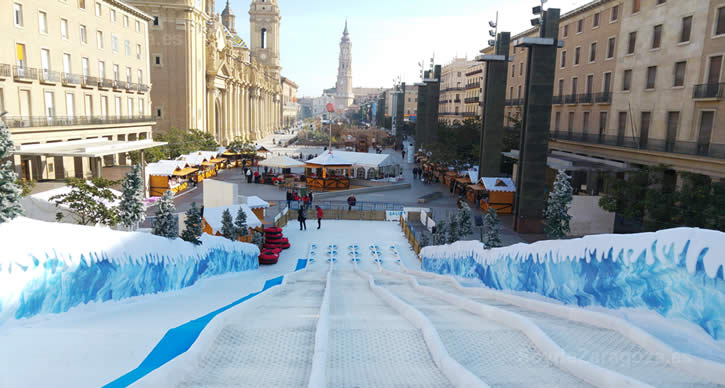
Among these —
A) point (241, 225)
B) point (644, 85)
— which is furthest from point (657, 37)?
point (241, 225)

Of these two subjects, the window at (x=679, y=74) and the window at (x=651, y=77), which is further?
the window at (x=651, y=77)

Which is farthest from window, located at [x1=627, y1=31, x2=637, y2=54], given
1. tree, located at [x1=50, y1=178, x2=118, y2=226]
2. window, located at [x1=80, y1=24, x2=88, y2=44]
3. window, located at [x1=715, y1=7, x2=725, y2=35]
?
window, located at [x1=80, y1=24, x2=88, y2=44]

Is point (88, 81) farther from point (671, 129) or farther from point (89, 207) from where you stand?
point (671, 129)

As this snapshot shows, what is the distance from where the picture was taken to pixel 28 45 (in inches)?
1124

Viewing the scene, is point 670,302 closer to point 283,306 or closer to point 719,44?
point 283,306

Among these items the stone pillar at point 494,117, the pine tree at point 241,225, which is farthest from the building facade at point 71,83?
the stone pillar at point 494,117

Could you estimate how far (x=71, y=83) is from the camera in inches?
1293

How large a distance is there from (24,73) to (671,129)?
38948 millimetres

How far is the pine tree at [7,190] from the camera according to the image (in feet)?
19.7

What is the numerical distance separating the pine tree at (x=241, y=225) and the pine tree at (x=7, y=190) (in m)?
9.73

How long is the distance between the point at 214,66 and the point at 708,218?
56.1 meters

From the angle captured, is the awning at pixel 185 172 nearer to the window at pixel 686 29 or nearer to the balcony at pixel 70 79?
the balcony at pixel 70 79

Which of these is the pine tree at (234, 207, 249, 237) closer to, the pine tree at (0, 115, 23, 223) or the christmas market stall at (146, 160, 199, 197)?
the pine tree at (0, 115, 23, 223)

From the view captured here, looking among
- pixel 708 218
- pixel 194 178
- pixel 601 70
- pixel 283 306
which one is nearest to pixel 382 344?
pixel 283 306
